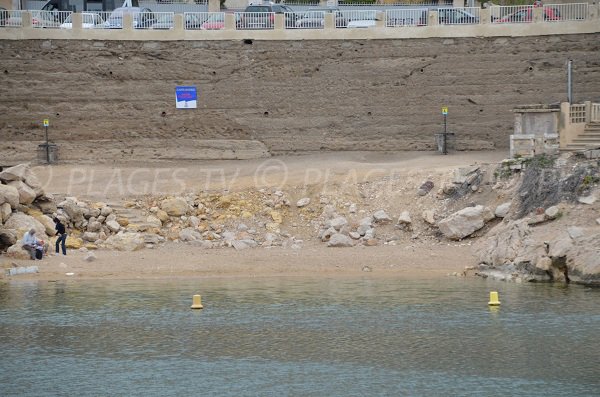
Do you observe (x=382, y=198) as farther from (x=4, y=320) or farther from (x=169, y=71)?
(x=4, y=320)

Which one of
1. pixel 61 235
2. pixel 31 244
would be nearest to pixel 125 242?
pixel 61 235

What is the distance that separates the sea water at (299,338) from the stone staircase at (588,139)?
7.00 metres

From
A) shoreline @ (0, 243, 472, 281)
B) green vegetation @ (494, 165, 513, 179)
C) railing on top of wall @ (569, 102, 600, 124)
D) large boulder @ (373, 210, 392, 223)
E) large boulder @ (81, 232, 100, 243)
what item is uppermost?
railing on top of wall @ (569, 102, 600, 124)

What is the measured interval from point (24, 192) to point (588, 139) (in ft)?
58.8

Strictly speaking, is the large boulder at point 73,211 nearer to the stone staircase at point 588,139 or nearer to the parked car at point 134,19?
the parked car at point 134,19

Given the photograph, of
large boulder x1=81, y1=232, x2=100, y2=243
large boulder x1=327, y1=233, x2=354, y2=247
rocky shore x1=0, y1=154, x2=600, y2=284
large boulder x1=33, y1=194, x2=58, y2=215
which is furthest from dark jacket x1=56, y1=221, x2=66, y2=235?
large boulder x1=327, y1=233, x2=354, y2=247

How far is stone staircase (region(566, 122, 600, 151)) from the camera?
119 ft

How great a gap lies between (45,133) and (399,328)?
22.4 metres

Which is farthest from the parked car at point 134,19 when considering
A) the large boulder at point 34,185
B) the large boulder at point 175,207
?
the large boulder at point 34,185

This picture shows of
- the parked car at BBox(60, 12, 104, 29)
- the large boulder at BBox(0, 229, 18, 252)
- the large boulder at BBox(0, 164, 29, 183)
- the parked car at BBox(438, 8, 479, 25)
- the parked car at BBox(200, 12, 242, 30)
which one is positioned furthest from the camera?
the parked car at BBox(200, 12, 242, 30)

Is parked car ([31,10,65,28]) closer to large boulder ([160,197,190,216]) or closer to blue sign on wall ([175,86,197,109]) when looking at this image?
blue sign on wall ([175,86,197,109])

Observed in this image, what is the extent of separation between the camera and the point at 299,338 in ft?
85.2

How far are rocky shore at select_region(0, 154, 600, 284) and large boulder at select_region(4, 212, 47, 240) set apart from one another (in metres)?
0.04

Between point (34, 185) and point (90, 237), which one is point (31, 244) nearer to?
point (90, 237)
